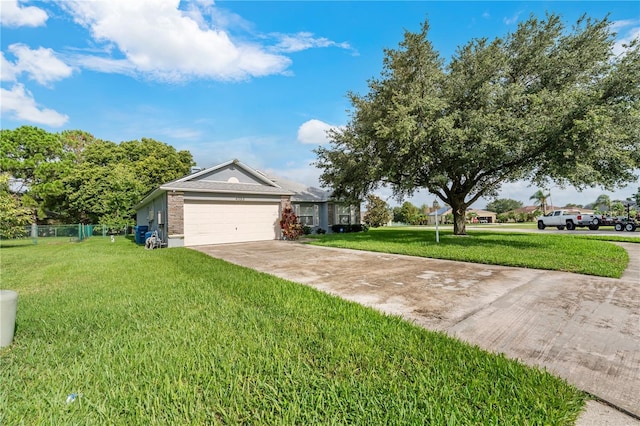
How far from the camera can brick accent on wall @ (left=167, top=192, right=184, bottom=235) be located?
12273 millimetres

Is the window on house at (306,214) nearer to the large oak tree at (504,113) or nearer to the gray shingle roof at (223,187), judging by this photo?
the gray shingle roof at (223,187)

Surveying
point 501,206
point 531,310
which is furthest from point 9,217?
point 501,206

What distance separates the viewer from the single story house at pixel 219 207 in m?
12.5

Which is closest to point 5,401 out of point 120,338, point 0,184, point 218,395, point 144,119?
point 120,338

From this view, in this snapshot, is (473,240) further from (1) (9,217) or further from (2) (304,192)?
(1) (9,217)

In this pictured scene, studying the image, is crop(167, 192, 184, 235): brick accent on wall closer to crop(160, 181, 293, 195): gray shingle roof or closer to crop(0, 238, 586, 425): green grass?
crop(160, 181, 293, 195): gray shingle roof

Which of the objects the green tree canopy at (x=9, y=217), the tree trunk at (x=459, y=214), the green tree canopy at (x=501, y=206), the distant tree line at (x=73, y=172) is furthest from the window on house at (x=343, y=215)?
the green tree canopy at (x=501, y=206)

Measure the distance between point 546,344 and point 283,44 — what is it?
1123 centimetres

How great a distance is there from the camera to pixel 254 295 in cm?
437

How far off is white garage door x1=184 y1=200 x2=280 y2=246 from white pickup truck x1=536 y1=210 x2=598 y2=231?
2185 centimetres

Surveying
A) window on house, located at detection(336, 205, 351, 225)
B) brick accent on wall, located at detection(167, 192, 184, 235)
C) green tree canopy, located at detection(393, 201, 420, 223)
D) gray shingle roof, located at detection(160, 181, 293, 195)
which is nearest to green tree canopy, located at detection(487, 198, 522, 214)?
green tree canopy, located at detection(393, 201, 420, 223)

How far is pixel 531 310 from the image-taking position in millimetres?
3619

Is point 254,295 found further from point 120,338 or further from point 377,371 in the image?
point 377,371

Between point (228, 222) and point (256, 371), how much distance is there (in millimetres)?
12529
